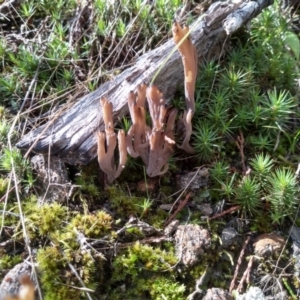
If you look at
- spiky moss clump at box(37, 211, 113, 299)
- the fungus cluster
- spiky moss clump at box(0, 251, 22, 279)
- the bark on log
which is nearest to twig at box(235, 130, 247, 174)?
the fungus cluster

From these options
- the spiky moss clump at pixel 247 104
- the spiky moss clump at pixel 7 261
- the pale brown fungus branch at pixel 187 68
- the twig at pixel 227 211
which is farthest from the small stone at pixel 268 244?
the spiky moss clump at pixel 7 261

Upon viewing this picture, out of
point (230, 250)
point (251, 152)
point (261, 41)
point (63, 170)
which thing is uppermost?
point (261, 41)

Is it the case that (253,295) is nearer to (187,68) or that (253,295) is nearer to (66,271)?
(66,271)

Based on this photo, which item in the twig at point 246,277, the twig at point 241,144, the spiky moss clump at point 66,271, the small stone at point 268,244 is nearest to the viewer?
the spiky moss clump at point 66,271

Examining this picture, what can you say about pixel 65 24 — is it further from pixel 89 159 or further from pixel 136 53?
pixel 89 159

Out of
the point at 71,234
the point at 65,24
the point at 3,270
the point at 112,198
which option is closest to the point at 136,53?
the point at 65,24

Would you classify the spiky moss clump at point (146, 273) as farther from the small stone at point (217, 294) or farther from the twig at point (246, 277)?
the twig at point (246, 277)
